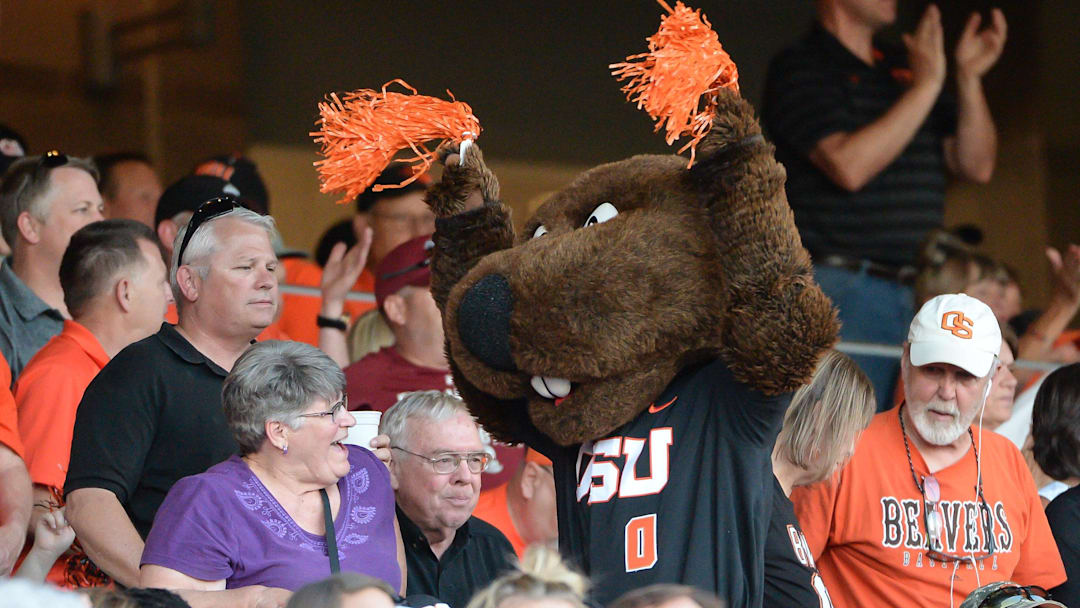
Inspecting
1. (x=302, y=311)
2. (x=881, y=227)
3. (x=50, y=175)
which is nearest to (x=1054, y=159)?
(x=881, y=227)

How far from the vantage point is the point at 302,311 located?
549 cm

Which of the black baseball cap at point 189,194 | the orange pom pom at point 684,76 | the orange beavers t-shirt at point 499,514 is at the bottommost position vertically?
the orange beavers t-shirt at point 499,514

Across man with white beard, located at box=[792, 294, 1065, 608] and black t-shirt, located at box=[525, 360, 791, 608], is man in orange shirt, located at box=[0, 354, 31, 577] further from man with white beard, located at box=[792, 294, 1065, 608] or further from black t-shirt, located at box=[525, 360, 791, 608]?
man with white beard, located at box=[792, 294, 1065, 608]

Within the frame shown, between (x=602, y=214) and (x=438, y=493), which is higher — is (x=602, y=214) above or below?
above

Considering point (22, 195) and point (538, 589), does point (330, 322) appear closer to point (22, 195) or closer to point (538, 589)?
point (22, 195)

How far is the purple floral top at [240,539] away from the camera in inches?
111

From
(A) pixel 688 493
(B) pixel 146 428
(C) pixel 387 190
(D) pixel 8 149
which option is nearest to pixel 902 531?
(A) pixel 688 493

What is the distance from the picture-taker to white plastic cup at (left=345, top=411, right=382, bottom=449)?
3.37 meters

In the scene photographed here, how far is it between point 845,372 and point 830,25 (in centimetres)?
247

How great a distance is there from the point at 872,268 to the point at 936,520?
6.55 ft

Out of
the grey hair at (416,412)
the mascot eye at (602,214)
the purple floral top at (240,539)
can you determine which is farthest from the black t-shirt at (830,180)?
the purple floral top at (240,539)

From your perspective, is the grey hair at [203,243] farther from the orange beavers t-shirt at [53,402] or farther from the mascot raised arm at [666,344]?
the mascot raised arm at [666,344]

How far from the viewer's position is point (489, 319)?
111 inches

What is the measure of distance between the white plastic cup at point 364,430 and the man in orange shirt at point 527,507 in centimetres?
85
